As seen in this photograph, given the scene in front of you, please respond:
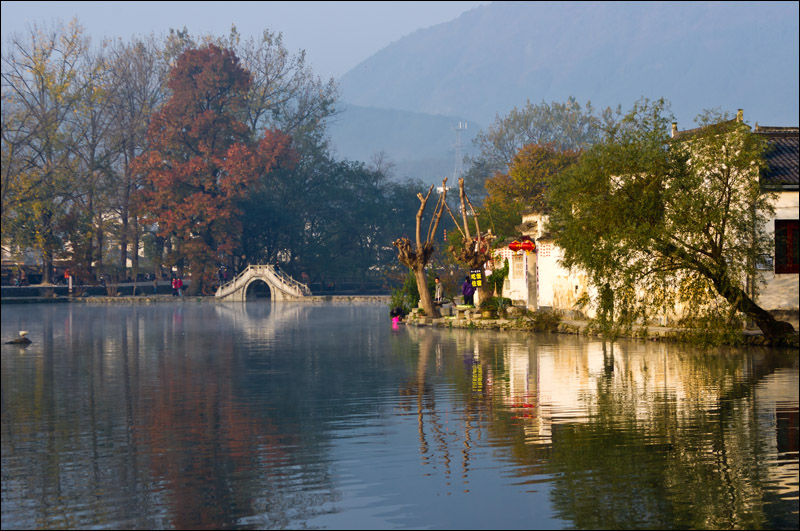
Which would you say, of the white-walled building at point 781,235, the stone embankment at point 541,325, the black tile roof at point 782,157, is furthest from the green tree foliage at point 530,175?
the black tile roof at point 782,157

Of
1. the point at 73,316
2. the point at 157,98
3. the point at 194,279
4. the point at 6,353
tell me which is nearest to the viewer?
the point at 6,353

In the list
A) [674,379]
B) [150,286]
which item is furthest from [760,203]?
[150,286]

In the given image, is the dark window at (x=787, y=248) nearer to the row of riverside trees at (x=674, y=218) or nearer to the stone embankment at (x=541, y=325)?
the row of riverside trees at (x=674, y=218)

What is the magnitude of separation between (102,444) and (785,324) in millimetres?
21596

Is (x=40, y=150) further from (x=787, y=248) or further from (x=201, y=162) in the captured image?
(x=787, y=248)

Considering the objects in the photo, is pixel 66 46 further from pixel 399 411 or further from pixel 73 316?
pixel 399 411

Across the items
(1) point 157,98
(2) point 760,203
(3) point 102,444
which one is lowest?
(3) point 102,444

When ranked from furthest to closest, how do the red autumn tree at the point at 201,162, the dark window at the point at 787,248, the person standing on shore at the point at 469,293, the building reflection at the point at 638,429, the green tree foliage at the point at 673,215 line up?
the red autumn tree at the point at 201,162
the person standing on shore at the point at 469,293
the dark window at the point at 787,248
the green tree foliage at the point at 673,215
the building reflection at the point at 638,429

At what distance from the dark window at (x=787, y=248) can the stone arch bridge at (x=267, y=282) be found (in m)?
55.9

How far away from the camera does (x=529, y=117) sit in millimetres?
113688

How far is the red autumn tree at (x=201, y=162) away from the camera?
86.6 m

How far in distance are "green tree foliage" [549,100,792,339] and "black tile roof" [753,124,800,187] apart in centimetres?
121

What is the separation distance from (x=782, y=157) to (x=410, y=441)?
73.5 ft

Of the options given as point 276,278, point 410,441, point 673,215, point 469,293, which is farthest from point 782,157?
point 276,278
